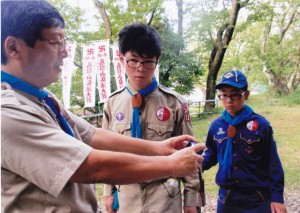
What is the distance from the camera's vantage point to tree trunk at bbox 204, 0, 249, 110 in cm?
898

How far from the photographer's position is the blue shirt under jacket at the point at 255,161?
1.83 metres

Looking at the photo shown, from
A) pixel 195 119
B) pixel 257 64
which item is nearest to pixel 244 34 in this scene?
pixel 257 64

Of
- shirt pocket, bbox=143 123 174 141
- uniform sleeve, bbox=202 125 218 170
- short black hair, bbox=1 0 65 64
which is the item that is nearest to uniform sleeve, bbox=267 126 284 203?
uniform sleeve, bbox=202 125 218 170

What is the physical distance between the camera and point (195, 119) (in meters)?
9.92

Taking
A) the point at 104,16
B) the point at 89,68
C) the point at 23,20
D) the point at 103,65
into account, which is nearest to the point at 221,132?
the point at 23,20

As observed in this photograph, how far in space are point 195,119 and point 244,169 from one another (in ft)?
26.6

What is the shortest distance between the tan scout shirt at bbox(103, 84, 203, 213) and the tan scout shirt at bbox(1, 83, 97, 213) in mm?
727

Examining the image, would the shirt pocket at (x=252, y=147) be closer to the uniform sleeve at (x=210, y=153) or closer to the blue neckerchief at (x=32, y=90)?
the uniform sleeve at (x=210, y=153)

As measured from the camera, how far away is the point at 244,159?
6.22 feet

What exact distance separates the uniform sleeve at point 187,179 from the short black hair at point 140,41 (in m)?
0.39

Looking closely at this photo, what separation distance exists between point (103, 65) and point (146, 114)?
4164mm

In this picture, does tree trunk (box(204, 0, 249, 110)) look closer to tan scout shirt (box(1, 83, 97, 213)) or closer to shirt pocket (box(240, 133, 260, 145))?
shirt pocket (box(240, 133, 260, 145))

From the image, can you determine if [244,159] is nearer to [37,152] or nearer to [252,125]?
[252,125]

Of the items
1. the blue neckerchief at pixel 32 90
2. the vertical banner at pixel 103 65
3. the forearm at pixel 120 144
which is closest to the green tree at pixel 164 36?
the vertical banner at pixel 103 65
